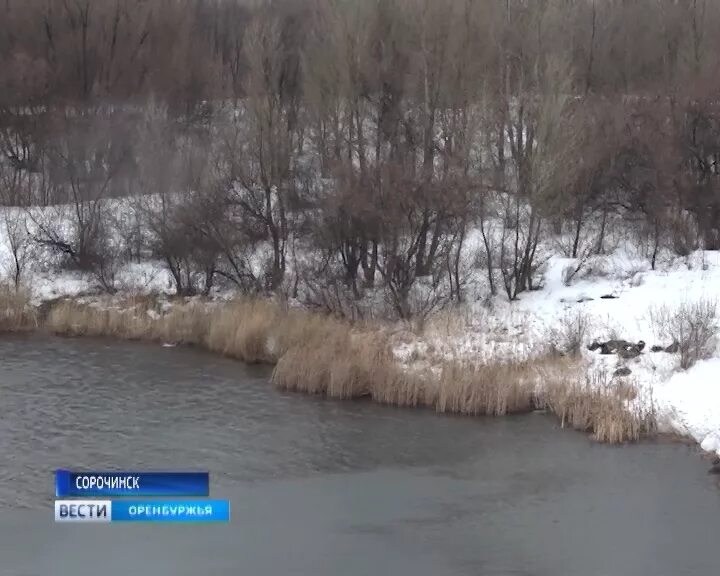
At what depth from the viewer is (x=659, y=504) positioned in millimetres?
11562

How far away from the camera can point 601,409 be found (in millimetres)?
14227

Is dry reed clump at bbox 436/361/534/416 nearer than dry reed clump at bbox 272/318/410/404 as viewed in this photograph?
Yes

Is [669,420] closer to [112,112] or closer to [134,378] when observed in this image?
[134,378]

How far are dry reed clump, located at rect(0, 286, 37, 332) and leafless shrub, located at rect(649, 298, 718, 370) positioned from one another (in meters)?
13.5

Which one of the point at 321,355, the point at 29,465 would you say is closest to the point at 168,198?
the point at 321,355

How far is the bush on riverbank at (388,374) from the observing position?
572 inches

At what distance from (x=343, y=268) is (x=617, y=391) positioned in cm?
785

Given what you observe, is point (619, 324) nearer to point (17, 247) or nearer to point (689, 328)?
point (689, 328)

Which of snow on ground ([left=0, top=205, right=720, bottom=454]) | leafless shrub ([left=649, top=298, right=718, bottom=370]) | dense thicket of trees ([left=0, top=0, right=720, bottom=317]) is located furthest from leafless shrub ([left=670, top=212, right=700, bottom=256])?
leafless shrub ([left=649, top=298, right=718, bottom=370])
